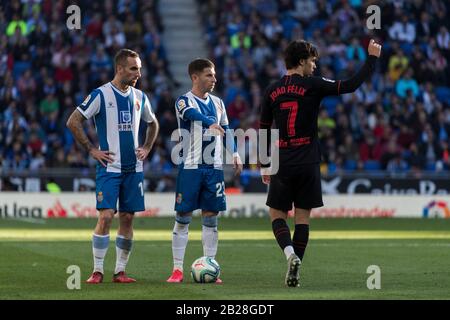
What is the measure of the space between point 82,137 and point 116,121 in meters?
0.39

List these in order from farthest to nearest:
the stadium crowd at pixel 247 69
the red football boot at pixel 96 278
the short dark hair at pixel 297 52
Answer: the stadium crowd at pixel 247 69, the red football boot at pixel 96 278, the short dark hair at pixel 297 52

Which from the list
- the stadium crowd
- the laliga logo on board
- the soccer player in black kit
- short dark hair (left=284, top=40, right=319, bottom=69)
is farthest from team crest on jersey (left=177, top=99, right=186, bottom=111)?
the laliga logo on board

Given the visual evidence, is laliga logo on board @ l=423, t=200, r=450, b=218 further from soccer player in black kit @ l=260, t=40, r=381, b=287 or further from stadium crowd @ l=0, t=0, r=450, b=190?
soccer player in black kit @ l=260, t=40, r=381, b=287

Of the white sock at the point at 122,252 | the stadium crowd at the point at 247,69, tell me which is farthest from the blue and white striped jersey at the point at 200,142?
the stadium crowd at the point at 247,69

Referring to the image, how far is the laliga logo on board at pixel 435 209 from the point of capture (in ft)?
87.8

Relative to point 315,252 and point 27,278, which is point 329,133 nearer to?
point 315,252

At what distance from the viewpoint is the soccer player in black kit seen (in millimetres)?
11164

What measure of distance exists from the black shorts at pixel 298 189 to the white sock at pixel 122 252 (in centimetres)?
154

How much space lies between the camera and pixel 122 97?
38.3 feet

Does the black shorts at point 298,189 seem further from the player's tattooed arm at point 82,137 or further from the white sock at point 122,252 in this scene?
the player's tattooed arm at point 82,137

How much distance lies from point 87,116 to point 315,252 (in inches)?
213

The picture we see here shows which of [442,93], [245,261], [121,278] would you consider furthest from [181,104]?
[442,93]

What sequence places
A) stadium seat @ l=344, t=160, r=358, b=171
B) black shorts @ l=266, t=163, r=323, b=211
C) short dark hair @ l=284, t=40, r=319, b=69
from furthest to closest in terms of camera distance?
stadium seat @ l=344, t=160, r=358, b=171 < black shorts @ l=266, t=163, r=323, b=211 < short dark hair @ l=284, t=40, r=319, b=69
